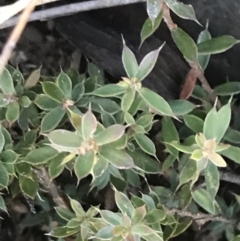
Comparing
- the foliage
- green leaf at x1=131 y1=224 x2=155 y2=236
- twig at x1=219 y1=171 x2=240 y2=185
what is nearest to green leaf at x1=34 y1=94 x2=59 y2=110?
the foliage

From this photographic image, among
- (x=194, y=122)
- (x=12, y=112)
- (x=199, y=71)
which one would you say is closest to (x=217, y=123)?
(x=194, y=122)

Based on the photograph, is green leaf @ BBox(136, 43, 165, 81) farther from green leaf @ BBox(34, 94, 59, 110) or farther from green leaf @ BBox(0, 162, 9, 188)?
green leaf @ BBox(0, 162, 9, 188)

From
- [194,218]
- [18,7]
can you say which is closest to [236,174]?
[194,218]

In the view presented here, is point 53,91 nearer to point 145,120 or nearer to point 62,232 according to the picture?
point 145,120

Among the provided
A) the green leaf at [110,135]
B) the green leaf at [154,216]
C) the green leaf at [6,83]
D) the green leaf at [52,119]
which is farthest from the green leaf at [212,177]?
the green leaf at [6,83]

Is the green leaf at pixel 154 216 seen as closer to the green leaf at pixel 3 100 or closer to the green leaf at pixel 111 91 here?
the green leaf at pixel 111 91
